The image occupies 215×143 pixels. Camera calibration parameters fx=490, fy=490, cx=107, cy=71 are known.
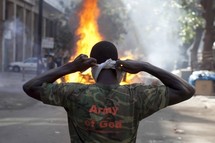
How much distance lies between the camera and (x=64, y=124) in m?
10.4

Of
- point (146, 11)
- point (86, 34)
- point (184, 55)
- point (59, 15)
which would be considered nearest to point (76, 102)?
point (86, 34)

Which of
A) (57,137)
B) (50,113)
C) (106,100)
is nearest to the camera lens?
(106,100)

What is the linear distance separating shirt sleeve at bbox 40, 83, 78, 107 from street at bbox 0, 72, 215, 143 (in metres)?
5.70

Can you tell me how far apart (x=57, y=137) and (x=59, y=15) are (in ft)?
134

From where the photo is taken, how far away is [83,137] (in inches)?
102

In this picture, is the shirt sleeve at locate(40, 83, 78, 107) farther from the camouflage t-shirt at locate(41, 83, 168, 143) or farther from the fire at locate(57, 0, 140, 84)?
the fire at locate(57, 0, 140, 84)

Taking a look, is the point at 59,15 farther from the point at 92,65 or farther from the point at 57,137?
the point at 92,65

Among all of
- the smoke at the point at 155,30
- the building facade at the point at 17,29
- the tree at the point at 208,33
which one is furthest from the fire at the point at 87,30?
the building facade at the point at 17,29

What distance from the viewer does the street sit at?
8734 mm

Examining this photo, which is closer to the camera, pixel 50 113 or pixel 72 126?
pixel 72 126

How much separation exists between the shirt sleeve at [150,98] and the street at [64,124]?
19.1ft

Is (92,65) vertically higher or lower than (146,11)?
lower

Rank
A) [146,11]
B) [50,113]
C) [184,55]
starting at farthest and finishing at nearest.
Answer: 1. [184,55]
2. [146,11]
3. [50,113]

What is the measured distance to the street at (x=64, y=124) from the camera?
28.7 feet
